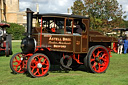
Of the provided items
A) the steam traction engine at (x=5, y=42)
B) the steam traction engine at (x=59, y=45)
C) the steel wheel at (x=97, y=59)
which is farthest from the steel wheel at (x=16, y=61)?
the steam traction engine at (x=5, y=42)

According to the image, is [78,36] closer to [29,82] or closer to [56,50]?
[56,50]

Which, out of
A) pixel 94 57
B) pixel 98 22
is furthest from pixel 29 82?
pixel 98 22

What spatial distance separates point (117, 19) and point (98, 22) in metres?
4.22

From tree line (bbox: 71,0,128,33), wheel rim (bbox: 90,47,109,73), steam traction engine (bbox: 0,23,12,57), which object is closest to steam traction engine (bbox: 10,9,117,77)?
wheel rim (bbox: 90,47,109,73)

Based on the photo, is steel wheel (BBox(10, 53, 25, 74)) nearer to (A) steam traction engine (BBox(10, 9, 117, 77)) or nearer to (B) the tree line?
(A) steam traction engine (BBox(10, 9, 117, 77))

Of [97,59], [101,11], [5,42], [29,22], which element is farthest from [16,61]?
[101,11]

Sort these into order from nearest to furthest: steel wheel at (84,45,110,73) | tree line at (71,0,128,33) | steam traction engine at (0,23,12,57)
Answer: steel wheel at (84,45,110,73) → steam traction engine at (0,23,12,57) → tree line at (71,0,128,33)

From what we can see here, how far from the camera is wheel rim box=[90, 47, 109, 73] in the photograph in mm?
8453

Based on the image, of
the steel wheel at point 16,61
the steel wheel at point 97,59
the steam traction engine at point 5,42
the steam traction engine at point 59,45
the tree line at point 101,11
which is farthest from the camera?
the tree line at point 101,11

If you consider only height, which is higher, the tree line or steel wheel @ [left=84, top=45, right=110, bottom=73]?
the tree line

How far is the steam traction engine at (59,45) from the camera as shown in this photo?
7309mm

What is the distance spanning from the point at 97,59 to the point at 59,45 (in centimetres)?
166

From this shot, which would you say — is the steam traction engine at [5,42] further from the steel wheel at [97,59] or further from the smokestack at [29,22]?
the smokestack at [29,22]

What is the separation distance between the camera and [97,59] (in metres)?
8.45
